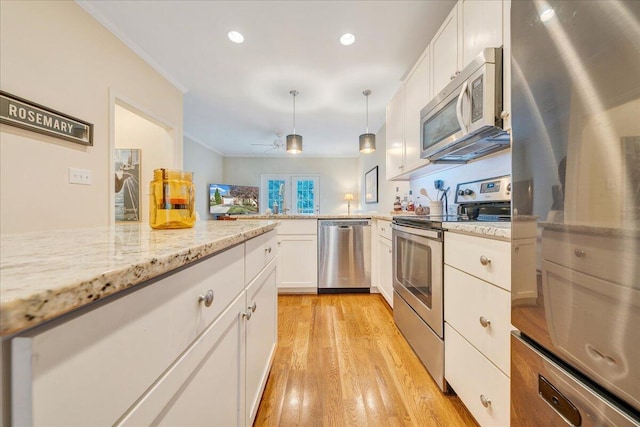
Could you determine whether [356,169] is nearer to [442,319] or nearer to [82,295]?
[442,319]

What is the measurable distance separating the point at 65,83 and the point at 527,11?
2.64m

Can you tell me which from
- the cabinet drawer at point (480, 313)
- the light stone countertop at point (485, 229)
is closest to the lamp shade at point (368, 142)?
the light stone countertop at point (485, 229)

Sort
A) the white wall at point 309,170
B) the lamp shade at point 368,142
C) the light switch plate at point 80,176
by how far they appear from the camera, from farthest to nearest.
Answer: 1. the white wall at point 309,170
2. the lamp shade at point 368,142
3. the light switch plate at point 80,176

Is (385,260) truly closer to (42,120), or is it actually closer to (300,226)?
(300,226)

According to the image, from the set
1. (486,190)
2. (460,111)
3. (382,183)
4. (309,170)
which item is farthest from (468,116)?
(309,170)

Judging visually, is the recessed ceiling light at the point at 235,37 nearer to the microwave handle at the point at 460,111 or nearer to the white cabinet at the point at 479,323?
the microwave handle at the point at 460,111

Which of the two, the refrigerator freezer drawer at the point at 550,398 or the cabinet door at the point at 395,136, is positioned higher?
the cabinet door at the point at 395,136

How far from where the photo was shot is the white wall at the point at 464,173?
5.35 feet

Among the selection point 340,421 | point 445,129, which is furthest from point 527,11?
point 340,421

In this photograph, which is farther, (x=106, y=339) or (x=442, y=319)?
(x=442, y=319)

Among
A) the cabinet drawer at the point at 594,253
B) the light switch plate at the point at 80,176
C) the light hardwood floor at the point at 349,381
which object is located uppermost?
the light switch plate at the point at 80,176

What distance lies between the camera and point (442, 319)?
1.33 metres

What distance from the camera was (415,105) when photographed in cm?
214

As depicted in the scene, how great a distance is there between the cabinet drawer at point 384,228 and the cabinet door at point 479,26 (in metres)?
1.39
